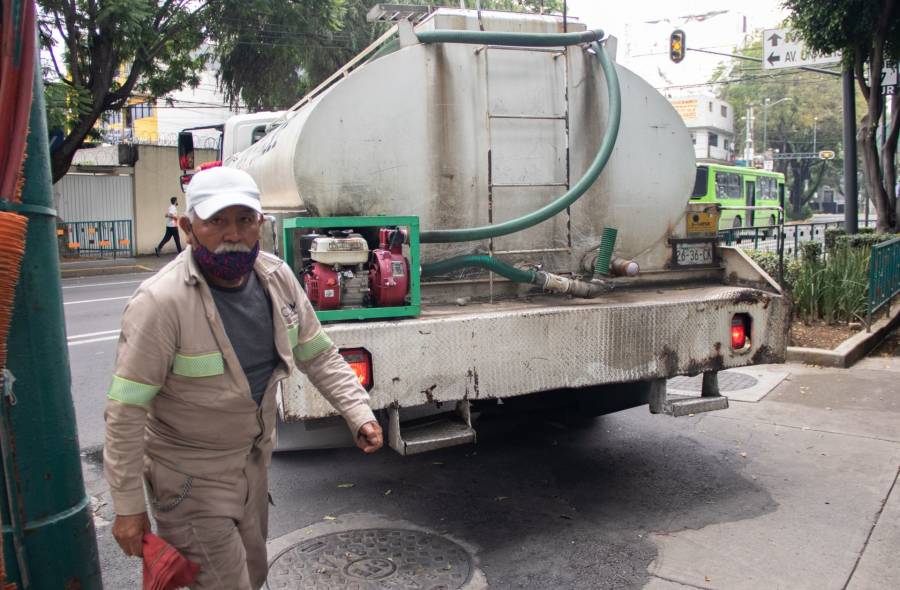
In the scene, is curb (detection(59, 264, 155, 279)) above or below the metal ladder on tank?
below

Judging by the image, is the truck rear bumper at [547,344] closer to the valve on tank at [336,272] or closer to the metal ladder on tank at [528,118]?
the valve on tank at [336,272]

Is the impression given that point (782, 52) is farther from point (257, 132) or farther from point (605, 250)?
point (605, 250)

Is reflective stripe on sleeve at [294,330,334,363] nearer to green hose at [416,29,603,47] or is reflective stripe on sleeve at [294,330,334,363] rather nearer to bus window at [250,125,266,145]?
green hose at [416,29,603,47]

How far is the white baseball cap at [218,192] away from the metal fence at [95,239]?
2144 centimetres

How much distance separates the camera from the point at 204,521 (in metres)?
2.35

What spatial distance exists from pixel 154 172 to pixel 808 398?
21731mm

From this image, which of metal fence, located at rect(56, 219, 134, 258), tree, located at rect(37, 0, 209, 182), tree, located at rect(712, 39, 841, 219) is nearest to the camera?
tree, located at rect(37, 0, 209, 182)

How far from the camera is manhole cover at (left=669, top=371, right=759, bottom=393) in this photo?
265 inches

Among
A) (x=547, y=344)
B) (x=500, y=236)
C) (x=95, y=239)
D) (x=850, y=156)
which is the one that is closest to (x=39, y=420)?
(x=547, y=344)

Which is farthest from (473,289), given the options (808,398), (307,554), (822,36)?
(822,36)

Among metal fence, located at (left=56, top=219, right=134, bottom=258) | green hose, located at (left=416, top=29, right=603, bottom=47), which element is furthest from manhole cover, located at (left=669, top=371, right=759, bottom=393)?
metal fence, located at (left=56, top=219, right=134, bottom=258)

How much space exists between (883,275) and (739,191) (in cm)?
2169

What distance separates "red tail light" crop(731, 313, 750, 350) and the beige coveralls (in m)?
2.72

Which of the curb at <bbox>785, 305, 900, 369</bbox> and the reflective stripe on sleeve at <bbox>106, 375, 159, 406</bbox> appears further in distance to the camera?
the curb at <bbox>785, 305, 900, 369</bbox>
